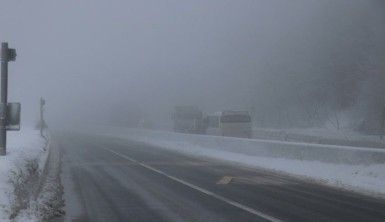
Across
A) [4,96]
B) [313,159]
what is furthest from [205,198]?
[313,159]

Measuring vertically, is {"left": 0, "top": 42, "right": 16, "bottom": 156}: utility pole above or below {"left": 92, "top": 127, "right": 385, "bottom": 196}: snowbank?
above

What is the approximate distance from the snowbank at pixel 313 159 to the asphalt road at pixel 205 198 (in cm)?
114

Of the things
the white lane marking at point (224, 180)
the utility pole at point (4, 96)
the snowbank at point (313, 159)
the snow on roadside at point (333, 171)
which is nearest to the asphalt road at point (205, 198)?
the white lane marking at point (224, 180)

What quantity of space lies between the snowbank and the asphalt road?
1.14 meters

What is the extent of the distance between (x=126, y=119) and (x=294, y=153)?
101 m

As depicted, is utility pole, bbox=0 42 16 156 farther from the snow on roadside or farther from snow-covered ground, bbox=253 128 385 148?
snow-covered ground, bbox=253 128 385 148

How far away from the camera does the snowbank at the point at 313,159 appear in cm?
1818

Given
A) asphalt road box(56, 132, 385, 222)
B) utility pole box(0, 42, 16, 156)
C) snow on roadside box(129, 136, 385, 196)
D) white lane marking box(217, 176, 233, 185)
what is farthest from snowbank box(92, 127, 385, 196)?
utility pole box(0, 42, 16, 156)

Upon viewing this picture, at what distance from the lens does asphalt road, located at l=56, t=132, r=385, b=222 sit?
1220cm

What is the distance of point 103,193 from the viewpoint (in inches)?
632

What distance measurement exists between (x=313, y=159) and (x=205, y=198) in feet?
28.9

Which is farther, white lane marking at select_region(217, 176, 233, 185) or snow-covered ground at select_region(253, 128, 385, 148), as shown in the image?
snow-covered ground at select_region(253, 128, 385, 148)

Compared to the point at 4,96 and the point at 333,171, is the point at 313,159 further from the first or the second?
the point at 4,96

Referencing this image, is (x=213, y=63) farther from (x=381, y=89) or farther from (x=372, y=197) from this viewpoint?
(x=372, y=197)
